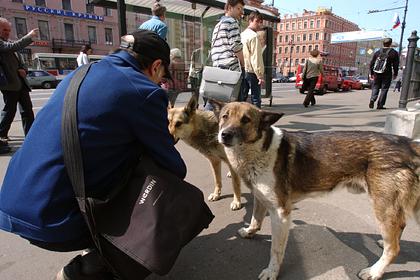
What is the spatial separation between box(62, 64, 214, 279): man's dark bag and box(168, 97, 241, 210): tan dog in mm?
1478

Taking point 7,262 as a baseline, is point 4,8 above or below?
above

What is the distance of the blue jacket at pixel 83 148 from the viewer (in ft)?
5.49

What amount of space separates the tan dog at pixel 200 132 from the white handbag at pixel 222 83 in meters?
0.97

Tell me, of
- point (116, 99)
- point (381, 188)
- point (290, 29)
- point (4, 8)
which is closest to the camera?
point (116, 99)

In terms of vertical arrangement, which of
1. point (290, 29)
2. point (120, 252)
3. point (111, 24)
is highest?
point (290, 29)

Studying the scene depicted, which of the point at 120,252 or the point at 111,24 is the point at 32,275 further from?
the point at 111,24

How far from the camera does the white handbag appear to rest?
440 cm

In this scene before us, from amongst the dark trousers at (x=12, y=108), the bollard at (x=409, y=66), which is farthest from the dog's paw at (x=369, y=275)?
the dark trousers at (x=12, y=108)

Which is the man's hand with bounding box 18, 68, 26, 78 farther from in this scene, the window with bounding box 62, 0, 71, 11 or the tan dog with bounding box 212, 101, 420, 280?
the window with bounding box 62, 0, 71, 11

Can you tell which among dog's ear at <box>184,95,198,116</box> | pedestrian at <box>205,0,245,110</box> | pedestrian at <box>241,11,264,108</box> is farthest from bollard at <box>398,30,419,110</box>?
dog's ear at <box>184,95,198,116</box>

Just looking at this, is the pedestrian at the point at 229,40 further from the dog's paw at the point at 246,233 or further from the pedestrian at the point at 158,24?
the dog's paw at the point at 246,233

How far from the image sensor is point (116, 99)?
168 centimetres

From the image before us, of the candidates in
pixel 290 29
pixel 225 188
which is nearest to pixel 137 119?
pixel 225 188

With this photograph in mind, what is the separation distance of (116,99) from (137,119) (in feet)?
0.57
